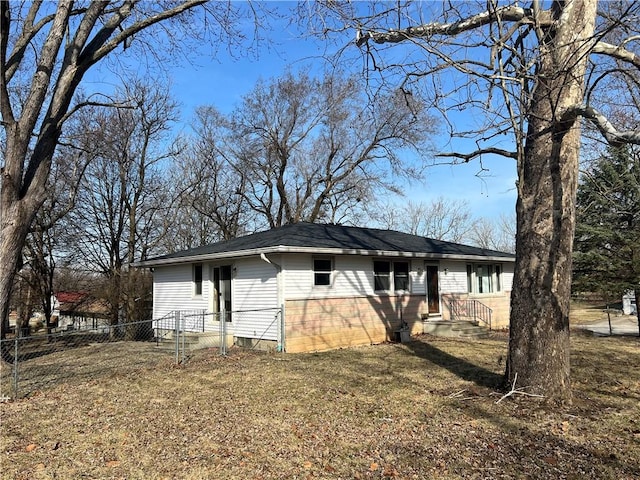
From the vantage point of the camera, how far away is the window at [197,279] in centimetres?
1527

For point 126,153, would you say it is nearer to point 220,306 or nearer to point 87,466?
point 220,306

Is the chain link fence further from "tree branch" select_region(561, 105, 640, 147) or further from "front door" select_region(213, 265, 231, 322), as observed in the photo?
"tree branch" select_region(561, 105, 640, 147)

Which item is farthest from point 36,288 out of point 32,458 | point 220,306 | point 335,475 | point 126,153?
point 335,475

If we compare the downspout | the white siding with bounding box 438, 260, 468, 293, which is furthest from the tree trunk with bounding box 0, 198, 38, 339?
the white siding with bounding box 438, 260, 468, 293

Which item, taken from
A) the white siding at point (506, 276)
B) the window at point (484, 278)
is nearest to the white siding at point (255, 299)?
the window at point (484, 278)

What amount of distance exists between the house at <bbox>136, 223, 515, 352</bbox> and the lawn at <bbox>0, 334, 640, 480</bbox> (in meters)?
3.06

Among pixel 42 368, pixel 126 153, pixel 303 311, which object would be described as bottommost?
pixel 42 368

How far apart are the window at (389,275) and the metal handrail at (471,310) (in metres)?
2.84

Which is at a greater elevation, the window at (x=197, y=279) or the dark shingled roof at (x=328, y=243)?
the dark shingled roof at (x=328, y=243)

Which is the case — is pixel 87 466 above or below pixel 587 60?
below

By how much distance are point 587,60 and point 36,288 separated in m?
23.9

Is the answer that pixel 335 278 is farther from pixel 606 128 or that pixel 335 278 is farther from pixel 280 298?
pixel 606 128

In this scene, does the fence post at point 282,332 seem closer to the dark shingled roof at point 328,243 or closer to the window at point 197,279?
the dark shingled roof at point 328,243

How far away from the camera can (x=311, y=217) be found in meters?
27.9
